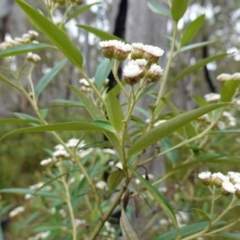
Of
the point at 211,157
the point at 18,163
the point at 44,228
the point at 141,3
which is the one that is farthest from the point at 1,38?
the point at 211,157

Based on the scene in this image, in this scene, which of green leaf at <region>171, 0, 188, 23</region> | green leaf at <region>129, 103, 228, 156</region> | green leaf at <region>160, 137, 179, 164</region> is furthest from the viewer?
green leaf at <region>160, 137, 179, 164</region>

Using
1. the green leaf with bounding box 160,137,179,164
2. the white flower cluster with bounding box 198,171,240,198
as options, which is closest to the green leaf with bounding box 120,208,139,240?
the white flower cluster with bounding box 198,171,240,198

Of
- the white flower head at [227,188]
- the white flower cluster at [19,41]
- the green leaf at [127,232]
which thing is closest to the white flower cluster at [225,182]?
the white flower head at [227,188]

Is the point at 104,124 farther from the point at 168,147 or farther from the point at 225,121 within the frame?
the point at 225,121

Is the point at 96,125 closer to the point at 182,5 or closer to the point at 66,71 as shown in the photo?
the point at 182,5

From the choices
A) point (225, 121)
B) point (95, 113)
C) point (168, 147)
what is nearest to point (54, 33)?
point (95, 113)

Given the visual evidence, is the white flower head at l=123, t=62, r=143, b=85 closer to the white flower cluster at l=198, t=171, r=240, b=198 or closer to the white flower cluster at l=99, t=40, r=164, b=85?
the white flower cluster at l=99, t=40, r=164, b=85
